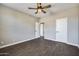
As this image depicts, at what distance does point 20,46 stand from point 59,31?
117 cm

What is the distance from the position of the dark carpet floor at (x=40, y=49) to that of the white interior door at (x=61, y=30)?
0.15 meters

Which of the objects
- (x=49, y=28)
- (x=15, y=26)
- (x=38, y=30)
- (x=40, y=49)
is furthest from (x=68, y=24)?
(x=15, y=26)

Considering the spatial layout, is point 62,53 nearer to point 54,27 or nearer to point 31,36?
point 54,27

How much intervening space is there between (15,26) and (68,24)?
1.50 m

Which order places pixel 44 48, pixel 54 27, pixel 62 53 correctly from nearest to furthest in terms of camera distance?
pixel 62 53
pixel 44 48
pixel 54 27

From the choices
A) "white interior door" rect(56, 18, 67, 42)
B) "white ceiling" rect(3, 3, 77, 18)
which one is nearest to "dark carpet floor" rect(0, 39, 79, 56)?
"white interior door" rect(56, 18, 67, 42)

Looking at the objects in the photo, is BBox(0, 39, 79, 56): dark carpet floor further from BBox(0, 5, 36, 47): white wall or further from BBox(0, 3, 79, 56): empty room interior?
BBox(0, 5, 36, 47): white wall

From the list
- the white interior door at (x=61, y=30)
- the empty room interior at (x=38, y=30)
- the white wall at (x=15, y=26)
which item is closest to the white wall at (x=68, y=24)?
the empty room interior at (x=38, y=30)

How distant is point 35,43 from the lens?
266cm

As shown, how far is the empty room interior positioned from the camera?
240 cm

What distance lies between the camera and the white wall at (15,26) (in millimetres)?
2476

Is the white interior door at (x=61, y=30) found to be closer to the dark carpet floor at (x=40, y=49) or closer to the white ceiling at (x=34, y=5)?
the dark carpet floor at (x=40, y=49)

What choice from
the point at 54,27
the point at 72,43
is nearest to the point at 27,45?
the point at 54,27

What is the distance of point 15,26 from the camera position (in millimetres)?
2539
